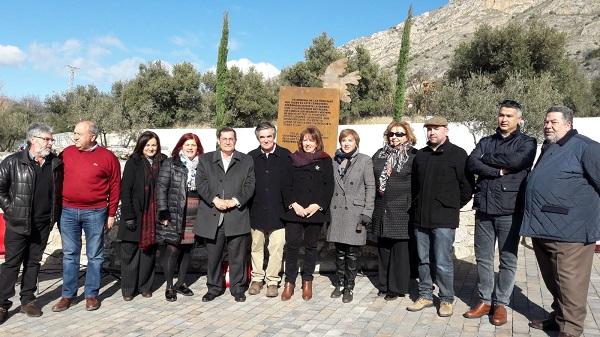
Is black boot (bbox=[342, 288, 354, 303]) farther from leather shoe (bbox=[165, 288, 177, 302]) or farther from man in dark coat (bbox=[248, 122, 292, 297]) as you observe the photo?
leather shoe (bbox=[165, 288, 177, 302])

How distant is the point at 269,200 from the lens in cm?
476

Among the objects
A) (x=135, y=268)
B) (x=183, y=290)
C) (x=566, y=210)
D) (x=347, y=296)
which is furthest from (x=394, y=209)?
(x=135, y=268)

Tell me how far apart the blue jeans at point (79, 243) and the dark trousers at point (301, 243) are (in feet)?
6.24

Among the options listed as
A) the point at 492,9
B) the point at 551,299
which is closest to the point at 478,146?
the point at 551,299

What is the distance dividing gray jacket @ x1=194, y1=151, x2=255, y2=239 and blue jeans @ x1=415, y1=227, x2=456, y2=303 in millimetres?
1794

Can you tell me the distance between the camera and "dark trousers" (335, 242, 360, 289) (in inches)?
183

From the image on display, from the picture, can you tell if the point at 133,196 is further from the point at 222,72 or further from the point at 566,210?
the point at 222,72

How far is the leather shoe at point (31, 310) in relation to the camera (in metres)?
4.18

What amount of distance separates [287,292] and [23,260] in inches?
102

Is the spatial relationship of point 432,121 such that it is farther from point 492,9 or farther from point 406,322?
point 492,9

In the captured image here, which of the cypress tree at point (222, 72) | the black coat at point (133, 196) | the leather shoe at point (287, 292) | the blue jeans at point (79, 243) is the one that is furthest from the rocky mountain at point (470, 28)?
the blue jeans at point (79, 243)

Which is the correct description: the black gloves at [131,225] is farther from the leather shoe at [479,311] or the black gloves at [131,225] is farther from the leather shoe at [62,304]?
the leather shoe at [479,311]

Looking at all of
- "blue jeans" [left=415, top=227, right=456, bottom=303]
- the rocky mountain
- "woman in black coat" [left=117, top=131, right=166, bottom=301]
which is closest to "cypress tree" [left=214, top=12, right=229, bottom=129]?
"woman in black coat" [left=117, top=131, right=166, bottom=301]

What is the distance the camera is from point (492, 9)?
3054 inches
